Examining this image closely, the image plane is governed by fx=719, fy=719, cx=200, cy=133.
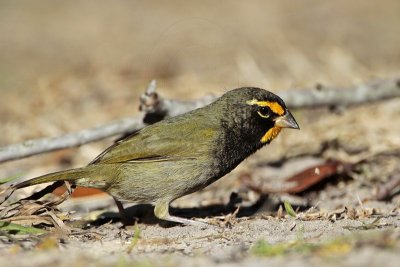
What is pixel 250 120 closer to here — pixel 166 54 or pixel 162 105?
pixel 162 105

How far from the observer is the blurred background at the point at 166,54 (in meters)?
9.46

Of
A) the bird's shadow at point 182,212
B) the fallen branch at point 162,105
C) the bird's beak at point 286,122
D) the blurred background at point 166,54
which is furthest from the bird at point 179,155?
the blurred background at point 166,54

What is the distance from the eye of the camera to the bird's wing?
5.76 m

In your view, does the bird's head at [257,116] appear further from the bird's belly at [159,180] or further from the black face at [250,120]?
the bird's belly at [159,180]

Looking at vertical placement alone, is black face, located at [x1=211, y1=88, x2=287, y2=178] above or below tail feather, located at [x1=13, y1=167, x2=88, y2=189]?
above

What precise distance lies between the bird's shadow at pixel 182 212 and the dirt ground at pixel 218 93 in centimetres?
2

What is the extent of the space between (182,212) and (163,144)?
0.92 metres

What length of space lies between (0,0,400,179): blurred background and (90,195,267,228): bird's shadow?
1.85m

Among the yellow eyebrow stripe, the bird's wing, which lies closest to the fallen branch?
the bird's wing

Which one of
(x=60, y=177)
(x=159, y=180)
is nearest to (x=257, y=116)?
(x=159, y=180)

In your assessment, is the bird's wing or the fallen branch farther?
the fallen branch

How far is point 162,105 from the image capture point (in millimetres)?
6738

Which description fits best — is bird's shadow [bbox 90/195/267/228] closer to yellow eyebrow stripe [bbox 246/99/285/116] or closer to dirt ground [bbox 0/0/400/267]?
dirt ground [bbox 0/0/400/267]

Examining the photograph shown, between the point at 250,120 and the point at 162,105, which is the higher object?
the point at 162,105
